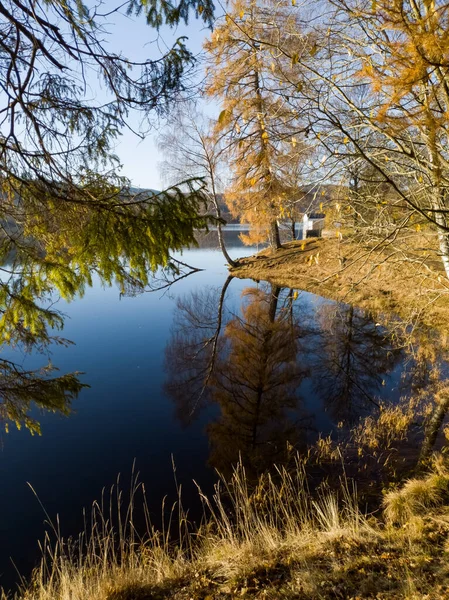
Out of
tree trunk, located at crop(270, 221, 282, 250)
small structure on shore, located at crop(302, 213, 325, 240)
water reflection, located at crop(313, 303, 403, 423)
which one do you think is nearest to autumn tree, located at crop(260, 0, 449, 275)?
water reflection, located at crop(313, 303, 403, 423)

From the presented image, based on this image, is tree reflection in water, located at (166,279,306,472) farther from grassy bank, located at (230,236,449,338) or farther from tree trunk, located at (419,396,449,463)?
grassy bank, located at (230,236,449,338)

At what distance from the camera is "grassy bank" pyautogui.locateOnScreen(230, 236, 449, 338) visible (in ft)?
32.7

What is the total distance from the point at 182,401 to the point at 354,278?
1064cm

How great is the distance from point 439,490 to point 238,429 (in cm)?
316

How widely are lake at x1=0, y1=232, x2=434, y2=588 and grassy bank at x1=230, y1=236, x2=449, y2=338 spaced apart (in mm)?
1085

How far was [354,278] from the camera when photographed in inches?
581

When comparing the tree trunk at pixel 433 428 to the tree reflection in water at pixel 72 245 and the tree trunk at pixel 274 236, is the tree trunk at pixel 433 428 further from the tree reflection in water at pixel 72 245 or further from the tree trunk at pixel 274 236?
the tree trunk at pixel 274 236

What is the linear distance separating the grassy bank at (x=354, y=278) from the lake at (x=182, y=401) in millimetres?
1085

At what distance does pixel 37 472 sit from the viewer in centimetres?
475

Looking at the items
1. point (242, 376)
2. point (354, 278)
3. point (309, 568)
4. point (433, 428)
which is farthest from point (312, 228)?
point (309, 568)

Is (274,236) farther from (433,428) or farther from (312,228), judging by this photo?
(433,428)

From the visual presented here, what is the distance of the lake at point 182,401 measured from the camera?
445cm

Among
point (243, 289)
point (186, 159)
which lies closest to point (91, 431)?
point (243, 289)

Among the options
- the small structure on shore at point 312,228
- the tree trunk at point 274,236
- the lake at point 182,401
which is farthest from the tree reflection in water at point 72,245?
the small structure on shore at point 312,228
